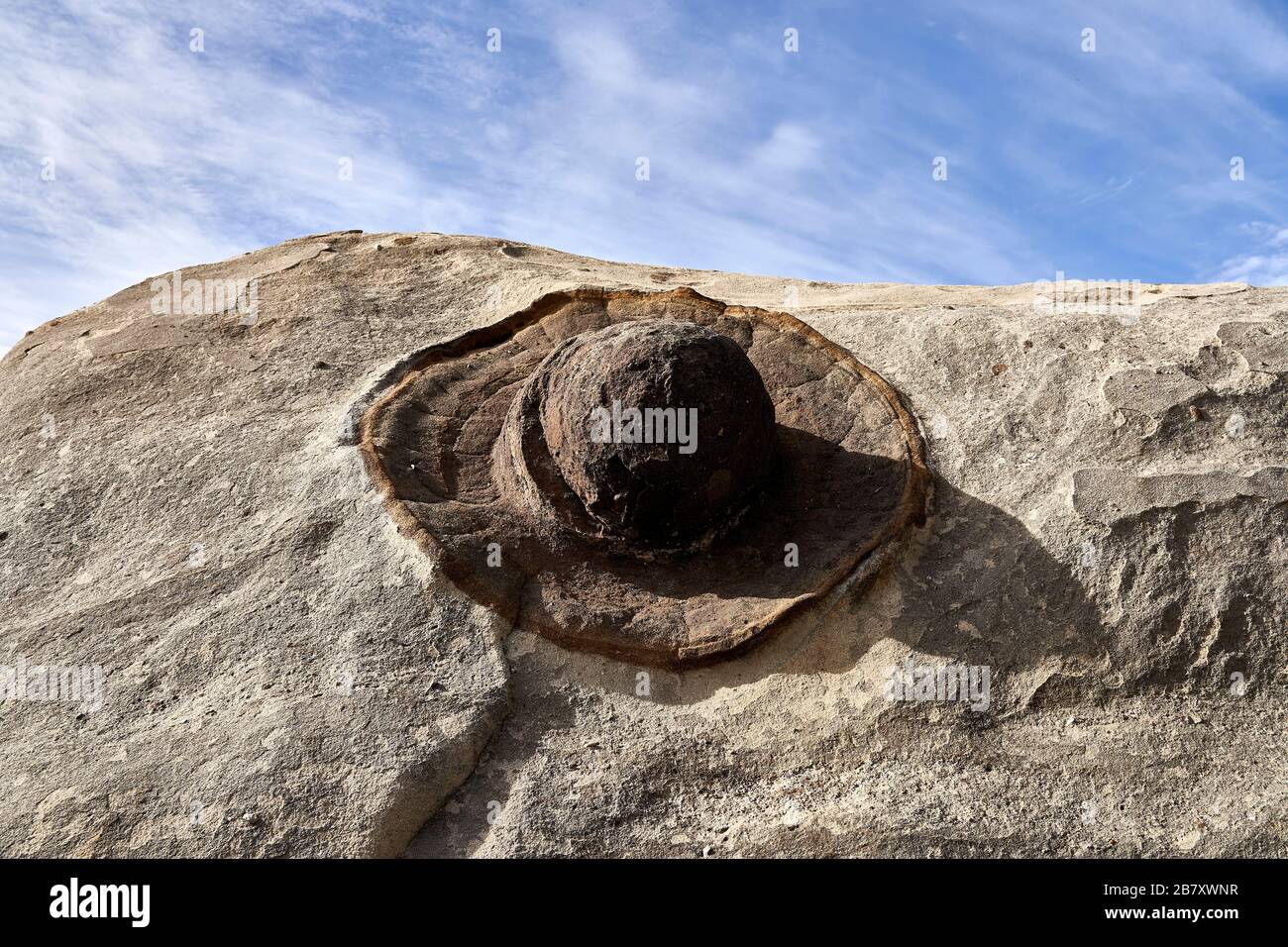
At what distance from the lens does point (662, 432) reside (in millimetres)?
4695

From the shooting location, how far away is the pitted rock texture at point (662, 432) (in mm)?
4695

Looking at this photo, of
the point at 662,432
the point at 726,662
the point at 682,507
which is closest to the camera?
the point at 726,662

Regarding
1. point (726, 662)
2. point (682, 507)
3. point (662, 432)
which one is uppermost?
point (662, 432)

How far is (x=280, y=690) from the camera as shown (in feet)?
14.3

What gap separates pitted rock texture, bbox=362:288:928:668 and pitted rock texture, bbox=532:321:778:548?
0.02 metres

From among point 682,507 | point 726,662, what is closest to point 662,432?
point 682,507

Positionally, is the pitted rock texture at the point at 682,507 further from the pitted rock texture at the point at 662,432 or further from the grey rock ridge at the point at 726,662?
the grey rock ridge at the point at 726,662

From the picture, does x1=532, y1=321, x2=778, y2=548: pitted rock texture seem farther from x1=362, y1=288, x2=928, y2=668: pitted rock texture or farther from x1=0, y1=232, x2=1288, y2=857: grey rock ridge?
x1=0, y1=232, x2=1288, y2=857: grey rock ridge

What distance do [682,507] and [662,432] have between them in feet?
1.21

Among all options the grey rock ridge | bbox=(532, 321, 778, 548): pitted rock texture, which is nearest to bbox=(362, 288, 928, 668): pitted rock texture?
bbox=(532, 321, 778, 548): pitted rock texture

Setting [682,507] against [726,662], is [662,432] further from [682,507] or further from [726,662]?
[726,662]

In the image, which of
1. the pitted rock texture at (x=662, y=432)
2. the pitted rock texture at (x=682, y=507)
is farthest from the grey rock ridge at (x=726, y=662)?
the pitted rock texture at (x=662, y=432)

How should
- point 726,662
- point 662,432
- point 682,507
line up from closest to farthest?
point 726,662 < point 662,432 < point 682,507

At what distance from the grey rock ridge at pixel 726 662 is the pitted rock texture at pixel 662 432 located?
0.65 metres
